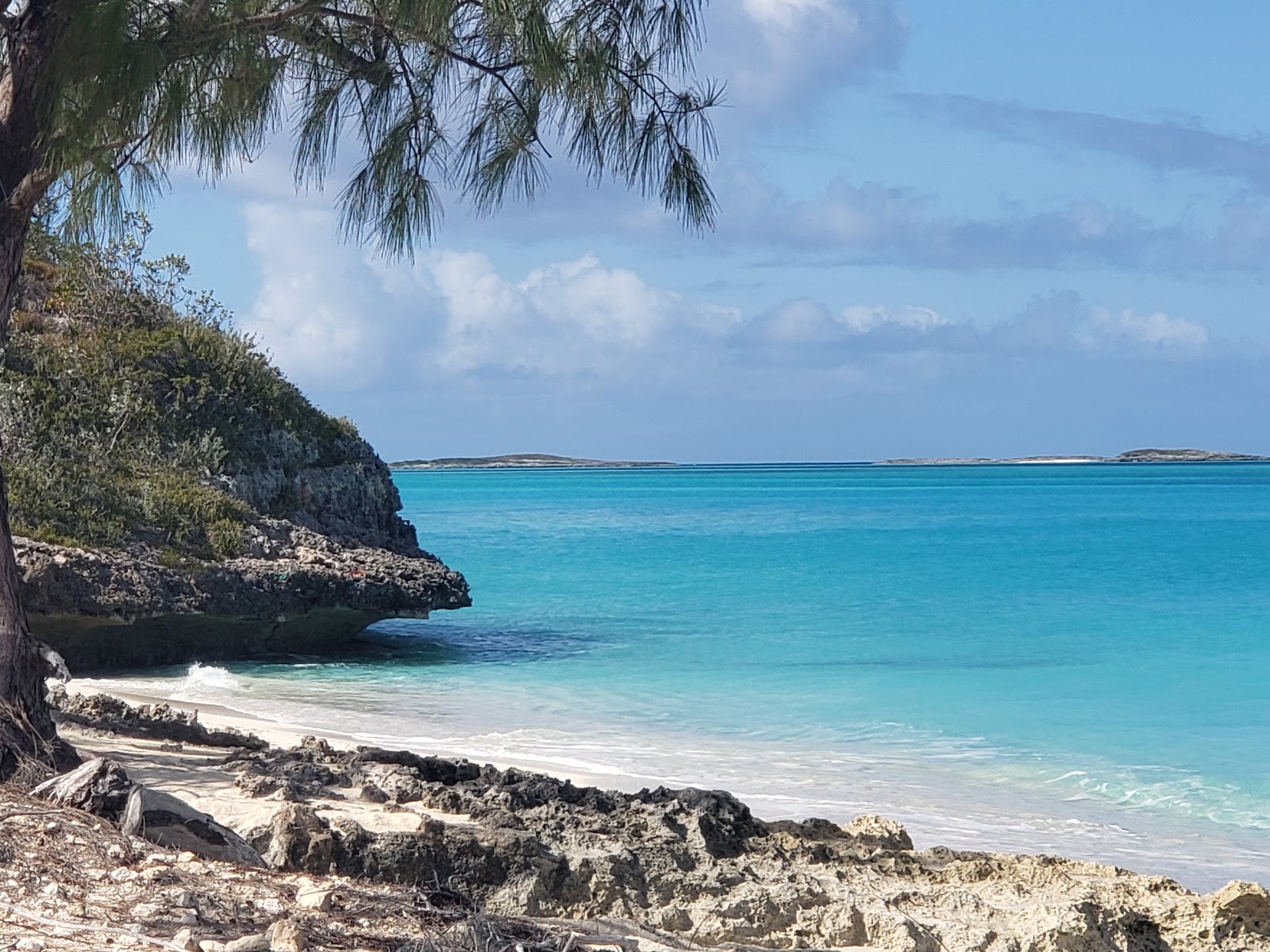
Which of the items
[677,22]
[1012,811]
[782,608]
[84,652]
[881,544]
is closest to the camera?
[677,22]

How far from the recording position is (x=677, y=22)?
19.9 ft

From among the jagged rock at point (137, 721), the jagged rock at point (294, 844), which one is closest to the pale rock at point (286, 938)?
the jagged rock at point (294, 844)

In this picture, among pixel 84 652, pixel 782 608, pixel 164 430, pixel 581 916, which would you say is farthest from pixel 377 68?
pixel 782 608

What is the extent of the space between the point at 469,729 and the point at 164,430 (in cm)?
614

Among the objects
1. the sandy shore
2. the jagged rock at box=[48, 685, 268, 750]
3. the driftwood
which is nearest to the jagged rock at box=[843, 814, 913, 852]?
the sandy shore

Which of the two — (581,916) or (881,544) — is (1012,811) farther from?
(881,544)

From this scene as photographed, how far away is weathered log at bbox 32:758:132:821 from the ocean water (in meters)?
4.82

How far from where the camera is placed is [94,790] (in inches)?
179

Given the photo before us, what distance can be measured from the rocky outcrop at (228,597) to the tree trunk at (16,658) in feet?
21.6

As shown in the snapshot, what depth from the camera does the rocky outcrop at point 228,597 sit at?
12.2 meters

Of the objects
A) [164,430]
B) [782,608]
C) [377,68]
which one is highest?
[377,68]

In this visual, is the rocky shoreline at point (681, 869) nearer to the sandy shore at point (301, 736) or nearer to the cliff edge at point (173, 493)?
the sandy shore at point (301, 736)

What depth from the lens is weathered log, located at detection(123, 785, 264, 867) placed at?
442 centimetres

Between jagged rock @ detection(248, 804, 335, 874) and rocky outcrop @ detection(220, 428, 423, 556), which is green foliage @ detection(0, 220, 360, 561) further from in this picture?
jagged rock @ detection(248, 804, 335, 874)
